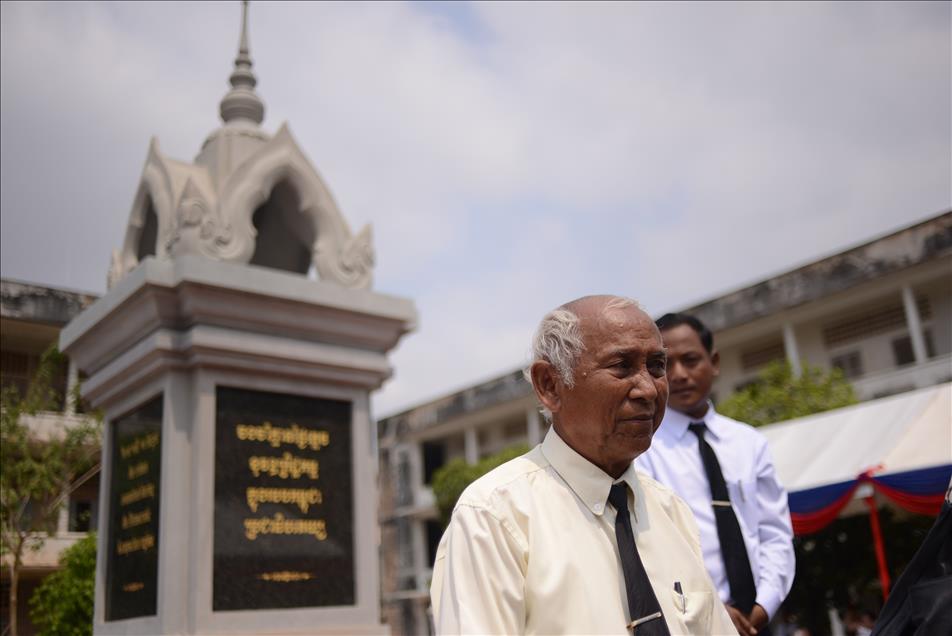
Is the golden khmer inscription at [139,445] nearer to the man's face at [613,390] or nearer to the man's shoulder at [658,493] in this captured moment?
the man's shoulder at [658,493]

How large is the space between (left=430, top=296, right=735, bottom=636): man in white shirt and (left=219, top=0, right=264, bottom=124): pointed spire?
5158 millimetres

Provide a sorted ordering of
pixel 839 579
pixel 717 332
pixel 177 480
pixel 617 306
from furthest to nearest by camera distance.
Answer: pixel 717 332, pixel 839 579, pixel 177 480, pixel 617 306

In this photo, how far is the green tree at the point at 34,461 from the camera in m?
10.7

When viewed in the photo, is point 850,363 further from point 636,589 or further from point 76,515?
point 636,589

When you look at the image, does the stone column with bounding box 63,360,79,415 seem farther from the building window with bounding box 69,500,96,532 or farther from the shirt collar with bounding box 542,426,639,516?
the shirt collar with bounding box 542,426,639,516

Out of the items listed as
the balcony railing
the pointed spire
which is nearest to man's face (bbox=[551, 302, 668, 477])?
the pointed spire

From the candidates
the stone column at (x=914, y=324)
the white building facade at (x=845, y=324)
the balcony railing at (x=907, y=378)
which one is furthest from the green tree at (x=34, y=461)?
the stone column at (x=914, y=324)

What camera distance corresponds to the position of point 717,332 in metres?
24.8

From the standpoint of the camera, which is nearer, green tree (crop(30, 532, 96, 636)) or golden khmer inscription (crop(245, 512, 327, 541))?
golden khmer inscription (crop(245, 512, 327, 541))

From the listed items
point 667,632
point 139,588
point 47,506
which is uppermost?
point 47,506

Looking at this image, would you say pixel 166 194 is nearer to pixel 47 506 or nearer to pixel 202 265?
pixel 202 265

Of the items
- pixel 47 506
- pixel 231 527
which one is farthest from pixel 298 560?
pixel 47 506

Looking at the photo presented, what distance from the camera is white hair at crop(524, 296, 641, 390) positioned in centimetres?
187

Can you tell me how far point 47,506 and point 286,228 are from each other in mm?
6938
